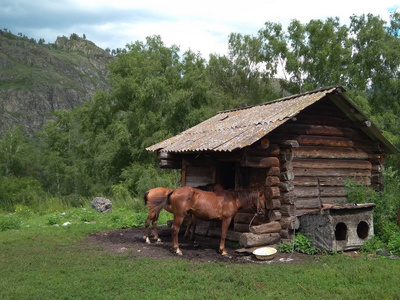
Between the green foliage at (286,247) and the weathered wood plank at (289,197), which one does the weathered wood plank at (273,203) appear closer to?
the weathered wood plank at (289,197)

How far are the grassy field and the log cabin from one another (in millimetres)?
1434

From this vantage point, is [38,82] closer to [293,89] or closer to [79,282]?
[293,89]

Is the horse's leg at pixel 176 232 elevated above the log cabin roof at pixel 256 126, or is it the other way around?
the log cabin roof at pixel 256 126

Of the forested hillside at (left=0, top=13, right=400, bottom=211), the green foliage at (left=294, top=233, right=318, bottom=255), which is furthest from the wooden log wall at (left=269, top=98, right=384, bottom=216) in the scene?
the forested hillside at (left=0, top=13, right=400, bottom=211)

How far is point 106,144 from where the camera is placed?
32.7 metres

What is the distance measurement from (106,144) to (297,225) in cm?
2448

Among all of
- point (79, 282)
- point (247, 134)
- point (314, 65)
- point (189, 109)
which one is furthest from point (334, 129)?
point (314, 65)

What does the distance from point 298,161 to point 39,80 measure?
402ft

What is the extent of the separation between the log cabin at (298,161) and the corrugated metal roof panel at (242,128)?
1.4 inches

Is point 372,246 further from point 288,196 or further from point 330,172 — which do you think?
point 288,196

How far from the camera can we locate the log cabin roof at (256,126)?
10177 millimetres

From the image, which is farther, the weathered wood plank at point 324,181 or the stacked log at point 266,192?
the weathered wood plank at point 324,181

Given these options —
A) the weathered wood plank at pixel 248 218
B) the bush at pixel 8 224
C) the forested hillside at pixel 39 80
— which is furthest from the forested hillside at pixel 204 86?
the forested hillside at pixel 39 80

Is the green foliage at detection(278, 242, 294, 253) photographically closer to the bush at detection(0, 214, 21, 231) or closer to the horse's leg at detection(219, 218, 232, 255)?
the horse's leg at detection(219, 218, 232, 255)
